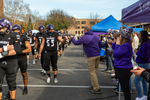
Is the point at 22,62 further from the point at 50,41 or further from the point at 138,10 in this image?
the point at 138,10

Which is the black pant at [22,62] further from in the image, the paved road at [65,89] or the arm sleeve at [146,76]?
the arm sleeve at [146,76]

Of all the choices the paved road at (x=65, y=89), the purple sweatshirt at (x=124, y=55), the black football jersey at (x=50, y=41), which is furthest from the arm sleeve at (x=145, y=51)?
the black football jersey at (x=50, y=41)

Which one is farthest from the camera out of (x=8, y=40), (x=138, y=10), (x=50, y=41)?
(x=50, y=41)

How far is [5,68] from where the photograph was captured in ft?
9.80

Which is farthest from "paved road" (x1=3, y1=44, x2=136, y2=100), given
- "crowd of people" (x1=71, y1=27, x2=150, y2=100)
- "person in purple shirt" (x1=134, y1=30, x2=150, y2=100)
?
"person in purple shirt" (x1=134, y1=30, x2=150, y2=100)

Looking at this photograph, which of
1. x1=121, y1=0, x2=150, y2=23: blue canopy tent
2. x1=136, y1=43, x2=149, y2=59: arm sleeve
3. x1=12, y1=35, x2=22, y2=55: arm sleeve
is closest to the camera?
x1=12, y1=35, x2=22, y2=55: arm sleeve

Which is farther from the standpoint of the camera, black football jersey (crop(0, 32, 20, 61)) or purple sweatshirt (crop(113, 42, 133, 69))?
purple sweatshirt (crop(113, 42, 133, 69))

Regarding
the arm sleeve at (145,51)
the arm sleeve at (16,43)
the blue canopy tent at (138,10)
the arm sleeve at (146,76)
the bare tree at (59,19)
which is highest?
the bare tree at (59,19)

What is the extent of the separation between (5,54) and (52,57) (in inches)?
105

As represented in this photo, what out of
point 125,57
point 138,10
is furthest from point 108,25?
point 125,57

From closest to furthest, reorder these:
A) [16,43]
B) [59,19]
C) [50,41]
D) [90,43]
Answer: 1. [16,43]
2. [90,43]
3. [50,41]
4. [59,19]

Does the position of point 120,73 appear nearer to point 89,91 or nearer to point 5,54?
point 89,91

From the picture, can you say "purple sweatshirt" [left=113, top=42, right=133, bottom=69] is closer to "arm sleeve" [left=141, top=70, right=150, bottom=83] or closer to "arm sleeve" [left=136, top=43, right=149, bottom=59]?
"arm sleeve" [left=136, top=43, right=149, bottom=59]

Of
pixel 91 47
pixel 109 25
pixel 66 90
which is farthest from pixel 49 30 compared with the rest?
pixel 109 25
